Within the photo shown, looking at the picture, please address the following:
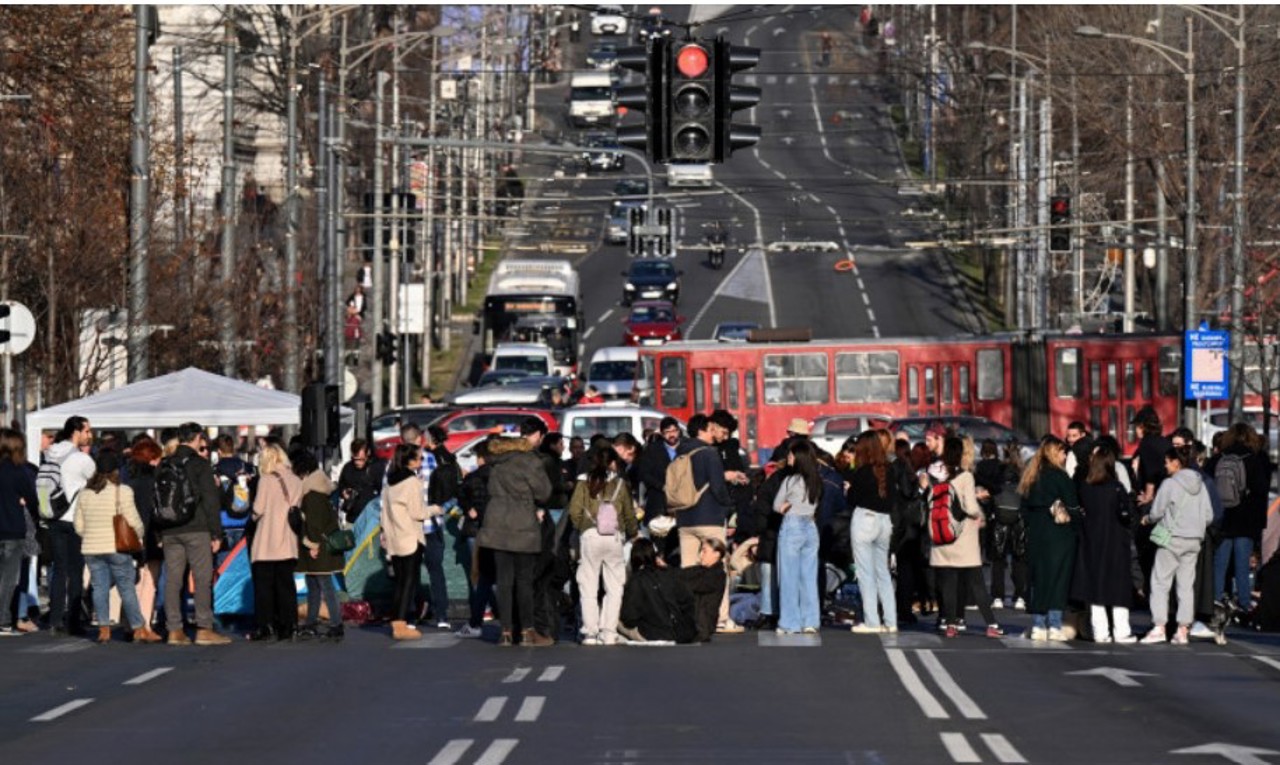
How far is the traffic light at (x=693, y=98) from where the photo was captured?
88.3 feet

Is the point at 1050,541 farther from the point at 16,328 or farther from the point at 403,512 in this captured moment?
the point at 16,328

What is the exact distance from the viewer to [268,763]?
1689 centimetres

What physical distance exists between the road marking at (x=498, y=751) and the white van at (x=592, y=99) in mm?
108304

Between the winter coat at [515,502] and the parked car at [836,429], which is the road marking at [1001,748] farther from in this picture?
the parked car at [836,429]

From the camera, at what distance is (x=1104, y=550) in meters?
25.7

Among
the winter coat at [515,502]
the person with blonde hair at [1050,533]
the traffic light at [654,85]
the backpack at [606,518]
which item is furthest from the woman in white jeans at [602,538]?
the person with blonde hair at [1050,533]

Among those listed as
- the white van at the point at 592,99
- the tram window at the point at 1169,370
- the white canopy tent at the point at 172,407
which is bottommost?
the white canopy tent at the point at 172,407

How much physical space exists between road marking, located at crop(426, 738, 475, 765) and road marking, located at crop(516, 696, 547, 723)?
1196 mm

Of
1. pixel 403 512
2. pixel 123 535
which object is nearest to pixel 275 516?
pixel 403 512

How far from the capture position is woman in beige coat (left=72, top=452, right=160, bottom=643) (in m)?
26.4

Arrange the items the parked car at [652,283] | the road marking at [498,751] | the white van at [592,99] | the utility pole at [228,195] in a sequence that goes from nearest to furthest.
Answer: the road marking at [498,751] < the utility pole at [228,195] < the parked car at [652,283] < the white van at [592,99]

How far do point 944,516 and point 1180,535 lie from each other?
2012 mm

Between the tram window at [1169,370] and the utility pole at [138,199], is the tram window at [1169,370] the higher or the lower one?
the lower one

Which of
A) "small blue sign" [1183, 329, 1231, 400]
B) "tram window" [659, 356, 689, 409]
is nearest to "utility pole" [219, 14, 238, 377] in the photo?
"tram window" [659, 356, 689, 409]
